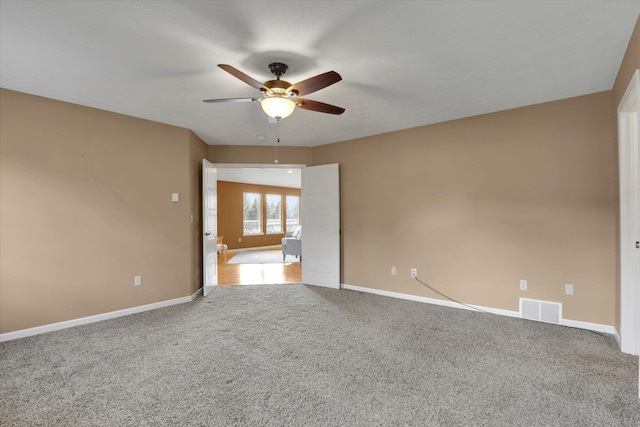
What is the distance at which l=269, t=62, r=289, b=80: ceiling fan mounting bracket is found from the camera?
245 centimetres

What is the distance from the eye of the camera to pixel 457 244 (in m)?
3.89

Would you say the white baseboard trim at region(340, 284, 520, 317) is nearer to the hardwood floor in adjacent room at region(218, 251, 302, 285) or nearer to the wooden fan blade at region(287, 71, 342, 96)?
the hardwood floor in adjacent room at region(218, 251, 302, 285)

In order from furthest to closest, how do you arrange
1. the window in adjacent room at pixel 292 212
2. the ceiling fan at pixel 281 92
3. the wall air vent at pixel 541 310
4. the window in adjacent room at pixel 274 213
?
1. the window in adjacent room at pixel 292 212
2. the window in adjacent room at pixel 274 213
3. the wall air vent at pixel 541 310
4. the ceiling fan at pixel 281 92

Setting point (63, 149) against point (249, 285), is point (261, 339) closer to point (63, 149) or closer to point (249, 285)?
point (249, 285)

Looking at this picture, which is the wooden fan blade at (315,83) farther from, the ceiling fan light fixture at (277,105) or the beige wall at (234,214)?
the beige wall at (234,214)

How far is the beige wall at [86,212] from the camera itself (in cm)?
298

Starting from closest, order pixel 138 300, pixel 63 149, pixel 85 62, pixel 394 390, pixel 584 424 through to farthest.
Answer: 1. pixel 584 424
2. pixel 394 390
3. pixel 85 62
4. pixel 63 149
5. pixel 138 300

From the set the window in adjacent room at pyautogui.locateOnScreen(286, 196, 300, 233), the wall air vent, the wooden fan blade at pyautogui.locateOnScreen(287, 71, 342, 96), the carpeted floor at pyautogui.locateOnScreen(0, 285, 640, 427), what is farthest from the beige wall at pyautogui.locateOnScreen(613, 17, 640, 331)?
the window in adjacent room at pyautogui.locateOnScreen(286, 196, 300, 233)

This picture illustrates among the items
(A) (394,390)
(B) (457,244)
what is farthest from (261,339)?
(B) (457,244)

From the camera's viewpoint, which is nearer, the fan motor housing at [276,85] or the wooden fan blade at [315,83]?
the wooden fan blade at [315,83]

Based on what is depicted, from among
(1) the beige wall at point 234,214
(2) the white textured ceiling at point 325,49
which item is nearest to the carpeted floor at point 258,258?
(1) the beige wall at point 234,214

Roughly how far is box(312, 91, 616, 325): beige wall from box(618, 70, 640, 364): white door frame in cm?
46

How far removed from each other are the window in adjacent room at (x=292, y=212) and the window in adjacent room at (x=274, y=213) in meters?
0.38

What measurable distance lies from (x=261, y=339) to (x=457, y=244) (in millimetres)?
2677
